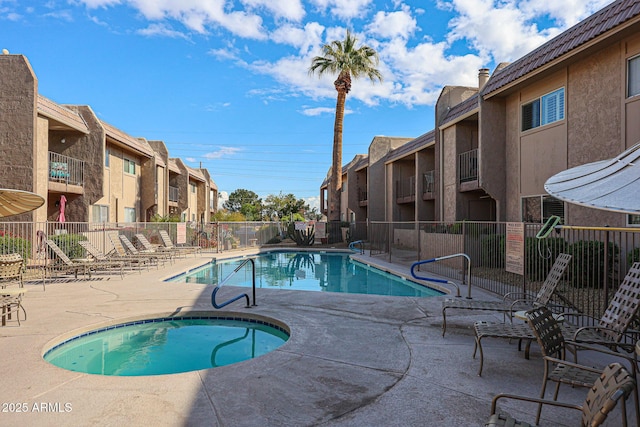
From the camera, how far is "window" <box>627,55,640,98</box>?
389 inches

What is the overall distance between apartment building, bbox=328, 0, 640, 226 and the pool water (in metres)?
9.46

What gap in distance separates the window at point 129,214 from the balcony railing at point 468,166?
63.3 feet

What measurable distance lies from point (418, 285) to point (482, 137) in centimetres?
641

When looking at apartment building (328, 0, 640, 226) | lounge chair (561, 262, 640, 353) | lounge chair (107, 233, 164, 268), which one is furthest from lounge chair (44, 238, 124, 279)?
apartment building (328, 0, 640, 226)

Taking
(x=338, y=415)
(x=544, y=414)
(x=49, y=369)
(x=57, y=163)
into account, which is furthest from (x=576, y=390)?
(x=57, y=163)

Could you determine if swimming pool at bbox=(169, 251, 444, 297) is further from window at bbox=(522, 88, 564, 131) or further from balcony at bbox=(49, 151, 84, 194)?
balcony at bbox=(49, 151, 84, 194)

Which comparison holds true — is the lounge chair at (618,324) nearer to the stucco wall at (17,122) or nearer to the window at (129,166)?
the stucco wall at (17,122)

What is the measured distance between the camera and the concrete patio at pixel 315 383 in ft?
12.5

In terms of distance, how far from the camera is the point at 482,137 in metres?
15.2

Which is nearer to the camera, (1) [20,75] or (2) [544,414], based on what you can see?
(2) [544,414]

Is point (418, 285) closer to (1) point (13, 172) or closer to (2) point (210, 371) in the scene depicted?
(2) point (210, 371)

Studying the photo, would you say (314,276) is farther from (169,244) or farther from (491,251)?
(169,244)

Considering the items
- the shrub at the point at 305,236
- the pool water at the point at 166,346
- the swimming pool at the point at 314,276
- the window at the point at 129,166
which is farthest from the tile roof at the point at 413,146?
the window at the point at 129,166

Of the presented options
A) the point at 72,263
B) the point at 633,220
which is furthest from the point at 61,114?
the point at 633,220
